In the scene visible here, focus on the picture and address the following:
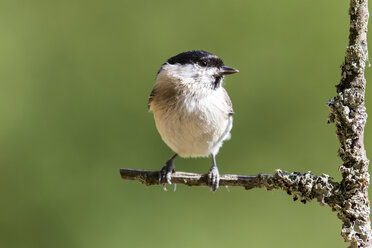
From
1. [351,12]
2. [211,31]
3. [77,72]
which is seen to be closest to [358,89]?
[351,12]

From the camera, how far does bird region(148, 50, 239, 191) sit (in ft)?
6.05

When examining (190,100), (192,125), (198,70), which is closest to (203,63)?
(198,70)

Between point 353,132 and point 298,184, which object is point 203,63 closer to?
point 298,184

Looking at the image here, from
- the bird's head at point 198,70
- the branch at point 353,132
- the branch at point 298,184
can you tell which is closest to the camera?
the branch at point 353,132

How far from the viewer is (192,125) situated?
1.87 meters

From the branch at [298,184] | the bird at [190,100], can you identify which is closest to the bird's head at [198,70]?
the bird at [190,100]

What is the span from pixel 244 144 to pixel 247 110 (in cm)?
23

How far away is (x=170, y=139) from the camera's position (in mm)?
1937

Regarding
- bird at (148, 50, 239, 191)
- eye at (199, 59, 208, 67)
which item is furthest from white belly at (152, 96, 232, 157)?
eye at (199, 59, 208, 67)

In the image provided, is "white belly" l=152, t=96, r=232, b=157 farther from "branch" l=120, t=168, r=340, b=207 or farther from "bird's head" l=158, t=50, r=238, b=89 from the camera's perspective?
"branch" l=120, t=168, r=340, b=207

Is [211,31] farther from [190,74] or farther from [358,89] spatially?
[358,89]

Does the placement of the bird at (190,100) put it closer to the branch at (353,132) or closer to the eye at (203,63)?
the eye at (203,63)

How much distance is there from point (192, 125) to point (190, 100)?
108 millimetres

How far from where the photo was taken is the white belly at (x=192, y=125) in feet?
6.12
